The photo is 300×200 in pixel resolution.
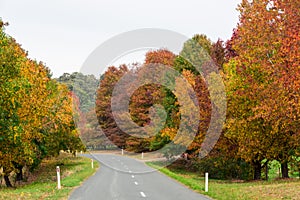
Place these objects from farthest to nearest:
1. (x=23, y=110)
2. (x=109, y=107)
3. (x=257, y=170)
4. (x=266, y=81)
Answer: (x=109, y=107) < (x=257, y=170) < (x=23, y=110) < (x=266, y=81)

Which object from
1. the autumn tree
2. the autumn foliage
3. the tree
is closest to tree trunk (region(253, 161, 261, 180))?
the autumn tree

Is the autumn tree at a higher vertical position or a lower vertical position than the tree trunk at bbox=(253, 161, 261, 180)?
higher

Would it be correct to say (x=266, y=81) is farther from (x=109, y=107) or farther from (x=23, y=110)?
(x=109, y=107)

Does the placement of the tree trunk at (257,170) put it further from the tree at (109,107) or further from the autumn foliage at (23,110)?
the tree at (109,107)

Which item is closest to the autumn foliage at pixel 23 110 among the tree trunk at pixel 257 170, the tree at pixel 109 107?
the tree trunk at pixel 257 170

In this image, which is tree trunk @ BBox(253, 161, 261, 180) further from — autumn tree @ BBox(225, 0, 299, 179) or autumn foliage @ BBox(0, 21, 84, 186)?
autumn foliage @ BBox(0, 21, 84, 186)

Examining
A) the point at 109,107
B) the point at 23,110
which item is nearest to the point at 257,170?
the point at 23,110

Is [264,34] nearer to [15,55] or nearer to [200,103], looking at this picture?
[200,103]

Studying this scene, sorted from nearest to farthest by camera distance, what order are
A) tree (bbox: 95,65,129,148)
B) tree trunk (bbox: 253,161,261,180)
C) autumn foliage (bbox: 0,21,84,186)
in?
autumn foliage (bbox: 0,21,84,186), tree trunk (bbox: 253,161,261,180), tree (bbox: 95,65,129,148)

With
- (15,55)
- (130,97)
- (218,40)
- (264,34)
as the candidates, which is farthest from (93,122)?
(264,34)

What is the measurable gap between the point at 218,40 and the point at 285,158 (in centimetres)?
1854

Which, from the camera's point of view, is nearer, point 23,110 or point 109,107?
point 23,110

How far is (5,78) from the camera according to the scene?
17312mm

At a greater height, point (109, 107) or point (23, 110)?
point (109, 107)
